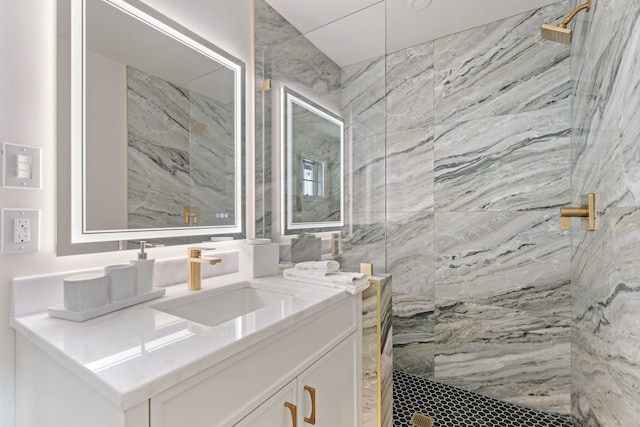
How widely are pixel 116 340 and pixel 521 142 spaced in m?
2.18

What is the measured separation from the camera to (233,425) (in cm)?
70

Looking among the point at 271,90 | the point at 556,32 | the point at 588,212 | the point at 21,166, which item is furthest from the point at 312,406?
the point at 556,32

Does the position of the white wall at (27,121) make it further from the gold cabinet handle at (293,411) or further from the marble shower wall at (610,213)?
the marble shower wall at (610,213)

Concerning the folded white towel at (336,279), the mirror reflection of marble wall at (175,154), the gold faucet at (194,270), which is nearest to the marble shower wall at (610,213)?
the folded white towel at (336,279)

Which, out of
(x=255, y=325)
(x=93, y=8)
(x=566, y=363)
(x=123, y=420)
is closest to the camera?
(x=123, y=420)

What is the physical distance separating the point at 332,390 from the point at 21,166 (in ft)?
3.86

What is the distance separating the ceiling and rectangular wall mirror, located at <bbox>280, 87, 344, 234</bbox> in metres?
0.30

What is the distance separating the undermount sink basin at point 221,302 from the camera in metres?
1.05

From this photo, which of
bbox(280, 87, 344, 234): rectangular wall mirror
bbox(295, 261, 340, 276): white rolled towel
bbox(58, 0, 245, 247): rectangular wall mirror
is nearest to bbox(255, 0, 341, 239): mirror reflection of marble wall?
Result: bbox(280, 87, 344, 234): rectangular wall mirror

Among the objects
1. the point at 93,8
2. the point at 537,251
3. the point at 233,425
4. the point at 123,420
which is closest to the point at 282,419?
the point at 233,425

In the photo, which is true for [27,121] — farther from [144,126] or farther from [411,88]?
[411,88]

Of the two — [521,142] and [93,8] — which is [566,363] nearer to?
[521,142]

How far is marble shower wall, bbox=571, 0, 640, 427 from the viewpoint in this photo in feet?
2.57

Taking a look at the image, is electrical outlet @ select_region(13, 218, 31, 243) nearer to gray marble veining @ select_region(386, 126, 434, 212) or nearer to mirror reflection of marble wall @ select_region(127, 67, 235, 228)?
mirror reflection of marble wall @ select_region(127, 67, 235, 228)
